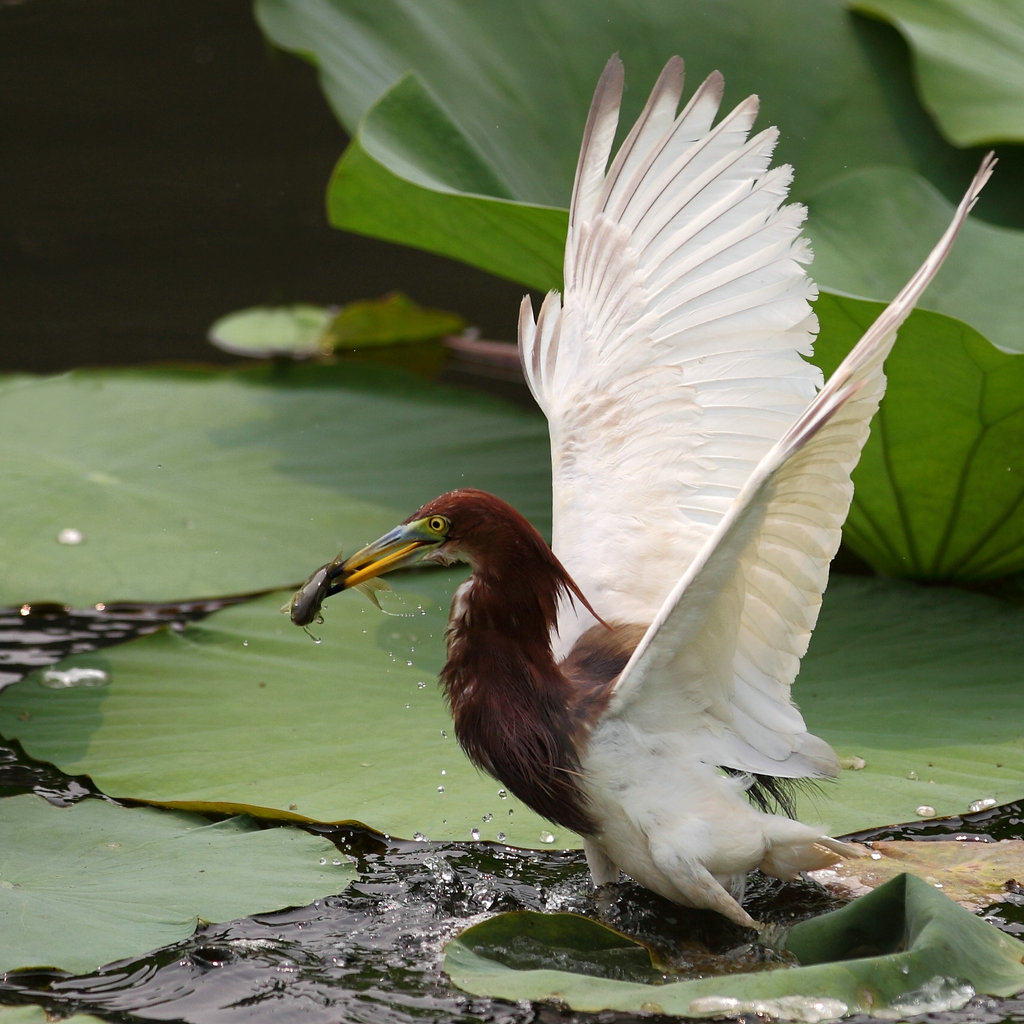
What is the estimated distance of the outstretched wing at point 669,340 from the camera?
3059mm

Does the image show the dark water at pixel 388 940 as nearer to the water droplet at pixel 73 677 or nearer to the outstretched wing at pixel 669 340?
the water droplet at pixel 73 677

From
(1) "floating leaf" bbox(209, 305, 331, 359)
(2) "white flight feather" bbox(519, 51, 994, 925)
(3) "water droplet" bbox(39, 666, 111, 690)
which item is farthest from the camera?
(1) "floating leaf" bbox(209, 305, 331, 359)

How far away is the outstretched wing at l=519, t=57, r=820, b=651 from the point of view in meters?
3.06

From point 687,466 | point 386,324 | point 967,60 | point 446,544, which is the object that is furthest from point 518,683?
point 386,324

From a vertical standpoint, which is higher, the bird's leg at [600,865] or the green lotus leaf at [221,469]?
the green lotus leaf at [221,469]

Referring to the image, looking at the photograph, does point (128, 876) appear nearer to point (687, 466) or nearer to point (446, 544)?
point (446, 544)

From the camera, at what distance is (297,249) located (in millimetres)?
7027

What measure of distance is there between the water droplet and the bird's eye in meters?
1.30

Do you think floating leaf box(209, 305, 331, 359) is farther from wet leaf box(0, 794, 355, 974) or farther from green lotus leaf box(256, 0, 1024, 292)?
wet leaf box(0, 794, 355, 974)

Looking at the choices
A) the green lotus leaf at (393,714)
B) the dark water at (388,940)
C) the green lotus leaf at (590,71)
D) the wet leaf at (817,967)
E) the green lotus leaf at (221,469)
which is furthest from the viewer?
the green lotus leaf at (590,71)

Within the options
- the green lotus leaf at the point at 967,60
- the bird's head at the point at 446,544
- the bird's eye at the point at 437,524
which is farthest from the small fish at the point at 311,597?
the green lotus leaf at the point at 967,60

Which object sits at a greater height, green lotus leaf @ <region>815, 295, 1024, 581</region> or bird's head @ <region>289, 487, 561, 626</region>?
green lotus leaf @ <region>815, 295, 1024, 581</region>

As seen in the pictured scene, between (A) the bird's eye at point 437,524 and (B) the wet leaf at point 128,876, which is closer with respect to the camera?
(B) the wet leaf at point 128,876


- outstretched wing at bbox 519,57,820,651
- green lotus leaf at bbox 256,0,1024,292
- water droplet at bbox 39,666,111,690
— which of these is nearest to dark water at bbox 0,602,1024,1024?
water droplet at bbox 39,666,111,690
